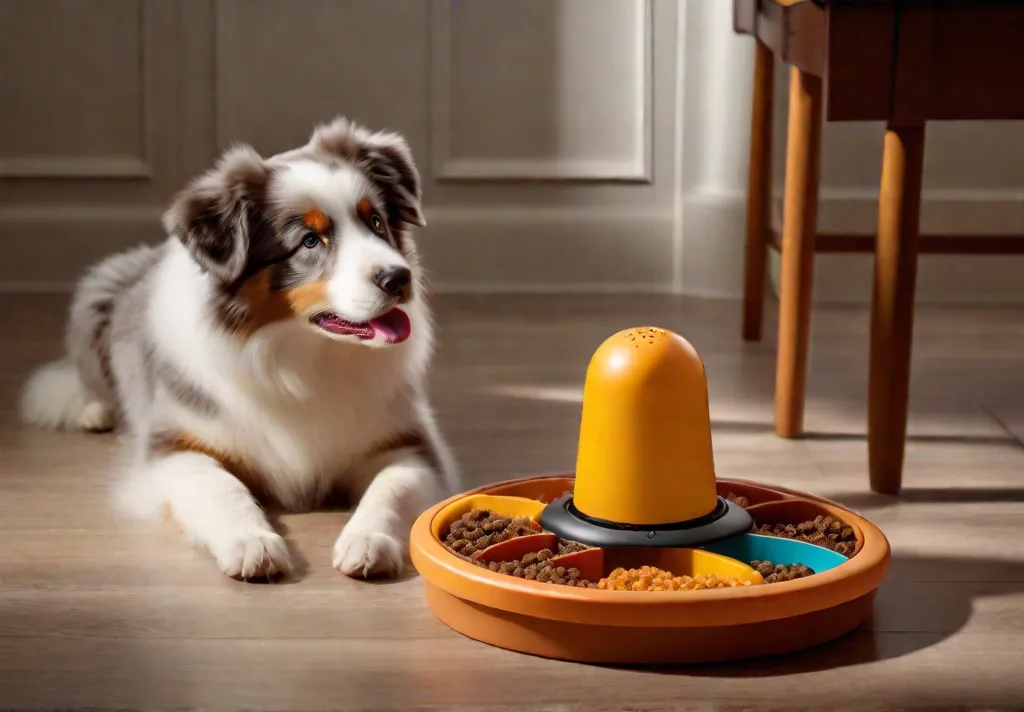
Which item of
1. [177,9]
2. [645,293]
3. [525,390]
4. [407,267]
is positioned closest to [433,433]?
[407,267]

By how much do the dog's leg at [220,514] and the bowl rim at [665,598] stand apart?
292mm

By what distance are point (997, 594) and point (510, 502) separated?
22.5 inches

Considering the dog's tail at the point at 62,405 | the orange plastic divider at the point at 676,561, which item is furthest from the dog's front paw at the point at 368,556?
the dog's tail at the point at 62,405

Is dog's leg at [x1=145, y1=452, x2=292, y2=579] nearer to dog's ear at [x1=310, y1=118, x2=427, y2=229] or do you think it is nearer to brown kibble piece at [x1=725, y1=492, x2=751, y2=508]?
dog's ear at [x1=310, y1=118, x2=427, y2=229]

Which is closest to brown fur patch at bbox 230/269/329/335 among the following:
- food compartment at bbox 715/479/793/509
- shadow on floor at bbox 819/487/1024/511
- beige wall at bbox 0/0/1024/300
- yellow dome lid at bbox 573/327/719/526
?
yellow dome lid at bbox 573/327/719/526

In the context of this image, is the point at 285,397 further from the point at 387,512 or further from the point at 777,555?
the point at 777,555

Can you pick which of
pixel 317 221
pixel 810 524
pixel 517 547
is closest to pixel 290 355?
pixel 317 221

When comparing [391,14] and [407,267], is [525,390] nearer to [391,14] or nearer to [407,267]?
[407,267]

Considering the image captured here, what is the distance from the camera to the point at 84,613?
1415mm

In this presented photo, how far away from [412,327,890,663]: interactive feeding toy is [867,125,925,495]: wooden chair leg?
33 centimetres

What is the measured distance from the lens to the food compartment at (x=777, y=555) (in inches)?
54.0

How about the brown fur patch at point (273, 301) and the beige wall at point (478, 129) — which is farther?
the beige wall at point (478, 129)

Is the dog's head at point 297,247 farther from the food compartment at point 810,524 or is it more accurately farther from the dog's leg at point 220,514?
the food compartment at point 810,524

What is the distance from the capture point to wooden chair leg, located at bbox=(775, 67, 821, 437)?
2.17 m
